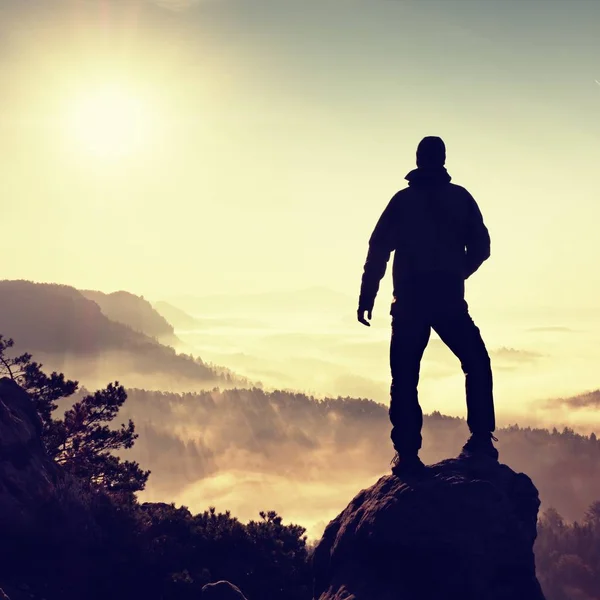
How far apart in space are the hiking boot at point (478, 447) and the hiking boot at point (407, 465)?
730 millimetres

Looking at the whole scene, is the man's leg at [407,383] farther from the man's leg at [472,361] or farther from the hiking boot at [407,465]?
the man's leg at [472,361]

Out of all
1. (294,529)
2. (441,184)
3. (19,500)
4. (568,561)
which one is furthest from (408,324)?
(568,561)

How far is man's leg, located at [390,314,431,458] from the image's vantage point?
10.4m

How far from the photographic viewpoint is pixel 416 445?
10.4 metres

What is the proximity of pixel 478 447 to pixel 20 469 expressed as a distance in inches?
349

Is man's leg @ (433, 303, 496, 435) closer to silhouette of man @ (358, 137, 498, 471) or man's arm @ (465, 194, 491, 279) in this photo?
silhouette of man @ (358, 137, 498, 471)

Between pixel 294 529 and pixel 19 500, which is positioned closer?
pixel 19 500

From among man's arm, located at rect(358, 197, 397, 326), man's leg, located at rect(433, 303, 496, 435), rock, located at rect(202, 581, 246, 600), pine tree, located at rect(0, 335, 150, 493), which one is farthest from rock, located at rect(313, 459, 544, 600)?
pine tree, located at rect(0, 335, 150, 493)

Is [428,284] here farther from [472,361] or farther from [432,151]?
[432,151]

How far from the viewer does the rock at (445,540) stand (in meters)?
9.11

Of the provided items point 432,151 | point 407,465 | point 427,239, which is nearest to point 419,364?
point 407,465

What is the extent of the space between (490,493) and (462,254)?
351 centimetres

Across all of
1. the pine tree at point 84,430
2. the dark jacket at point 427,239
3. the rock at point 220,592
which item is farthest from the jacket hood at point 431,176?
the pine tree at point 84,430

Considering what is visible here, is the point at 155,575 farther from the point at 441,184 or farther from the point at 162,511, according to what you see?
the point at 441,184
